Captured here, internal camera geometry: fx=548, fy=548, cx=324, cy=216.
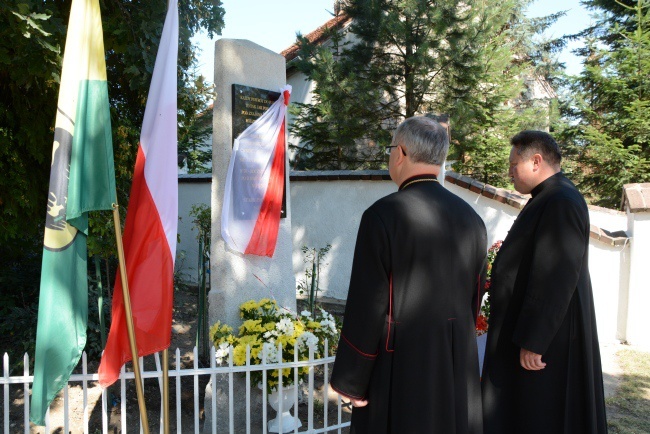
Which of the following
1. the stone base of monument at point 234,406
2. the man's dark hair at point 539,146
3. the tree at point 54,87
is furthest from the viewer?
the stone base of monument at point 234,406

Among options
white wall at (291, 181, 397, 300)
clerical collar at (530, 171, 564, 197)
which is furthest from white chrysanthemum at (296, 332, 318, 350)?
white wall at (291, 181, 397, 300)

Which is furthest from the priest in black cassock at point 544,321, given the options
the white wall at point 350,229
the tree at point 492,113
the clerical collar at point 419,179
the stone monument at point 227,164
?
the tree at point 492,113

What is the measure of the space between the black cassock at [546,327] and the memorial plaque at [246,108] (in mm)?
2068

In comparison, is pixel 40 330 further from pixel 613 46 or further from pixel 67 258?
pixel 613 46

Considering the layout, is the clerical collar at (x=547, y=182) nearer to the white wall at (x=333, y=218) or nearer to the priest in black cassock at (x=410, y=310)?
the priest in black cassock at (x=410, y=310)

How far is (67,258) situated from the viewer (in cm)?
257

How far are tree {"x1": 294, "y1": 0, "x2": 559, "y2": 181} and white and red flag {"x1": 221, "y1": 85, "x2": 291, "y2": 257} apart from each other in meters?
4.48

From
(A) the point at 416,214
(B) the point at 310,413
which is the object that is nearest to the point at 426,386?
(A) the point at 416,214

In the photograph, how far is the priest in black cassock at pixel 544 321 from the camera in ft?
8.74

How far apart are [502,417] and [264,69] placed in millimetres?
3092

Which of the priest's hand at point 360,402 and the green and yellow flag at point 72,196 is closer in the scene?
the priest's hand at point 360,402

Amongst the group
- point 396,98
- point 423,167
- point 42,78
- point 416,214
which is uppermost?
point 396,98

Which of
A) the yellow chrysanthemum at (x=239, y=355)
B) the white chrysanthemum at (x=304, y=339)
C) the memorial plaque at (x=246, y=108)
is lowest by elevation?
the yellow chrysanthemum at (x=239, y=355)

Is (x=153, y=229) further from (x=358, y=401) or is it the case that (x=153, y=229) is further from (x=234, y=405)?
(x=234, y=405)
